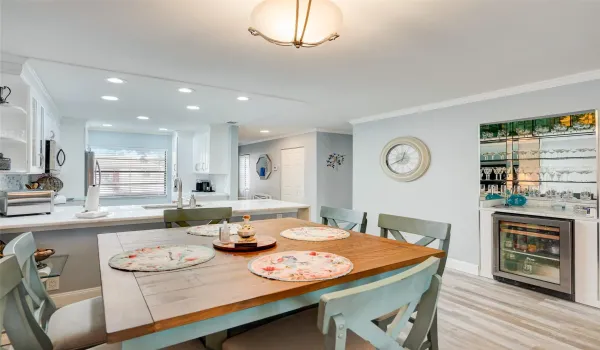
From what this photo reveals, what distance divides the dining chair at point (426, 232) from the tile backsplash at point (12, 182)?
3503 millimetres

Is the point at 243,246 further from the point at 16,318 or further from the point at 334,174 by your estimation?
the point at 334,174

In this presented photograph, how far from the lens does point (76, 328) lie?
139 cm

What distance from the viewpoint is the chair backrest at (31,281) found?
1.37 m

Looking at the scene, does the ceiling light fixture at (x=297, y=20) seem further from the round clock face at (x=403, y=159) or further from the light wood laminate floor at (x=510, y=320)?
the round clock face at (x=403, y=159)

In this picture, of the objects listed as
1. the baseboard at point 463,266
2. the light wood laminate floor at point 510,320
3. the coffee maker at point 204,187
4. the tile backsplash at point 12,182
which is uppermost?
the tile backsplash at point 12,182

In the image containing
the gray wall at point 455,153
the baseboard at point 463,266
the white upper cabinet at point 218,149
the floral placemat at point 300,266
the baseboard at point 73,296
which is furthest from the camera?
the white upper cabinet at point 218,149

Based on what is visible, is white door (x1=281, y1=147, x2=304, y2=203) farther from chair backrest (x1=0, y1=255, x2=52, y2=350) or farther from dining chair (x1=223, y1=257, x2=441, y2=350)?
chair backrest (x1=0, y1=255, x2=52, y2=350)

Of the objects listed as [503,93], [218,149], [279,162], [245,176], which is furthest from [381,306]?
[245,176]

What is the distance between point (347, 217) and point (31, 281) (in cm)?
193

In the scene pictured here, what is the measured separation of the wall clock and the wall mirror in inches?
146

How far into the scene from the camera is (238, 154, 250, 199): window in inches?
352

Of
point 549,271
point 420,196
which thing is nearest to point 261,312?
point 549,271

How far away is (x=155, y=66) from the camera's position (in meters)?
2.64

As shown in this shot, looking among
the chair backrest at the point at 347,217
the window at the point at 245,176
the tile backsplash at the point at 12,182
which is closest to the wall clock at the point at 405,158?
the chair backrest at the point at 347,217
